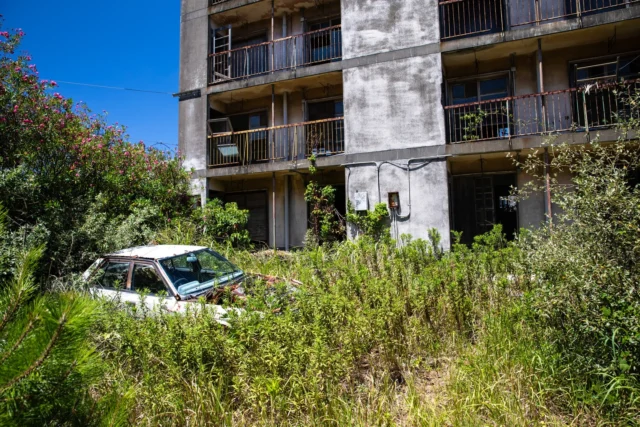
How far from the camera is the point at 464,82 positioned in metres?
12.4

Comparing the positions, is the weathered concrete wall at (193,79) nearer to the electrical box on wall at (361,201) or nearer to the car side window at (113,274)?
the electrical box on wall at (361,201)

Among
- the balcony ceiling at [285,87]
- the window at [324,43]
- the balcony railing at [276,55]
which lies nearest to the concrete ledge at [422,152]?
the balcony ceiling at [285,87]

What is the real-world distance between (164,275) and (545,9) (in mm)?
11877

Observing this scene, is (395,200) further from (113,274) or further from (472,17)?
(113,274)

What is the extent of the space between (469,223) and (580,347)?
9306mm

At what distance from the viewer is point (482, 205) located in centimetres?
1227

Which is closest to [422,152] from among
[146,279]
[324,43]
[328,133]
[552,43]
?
[328,133]

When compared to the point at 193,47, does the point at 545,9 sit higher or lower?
lower

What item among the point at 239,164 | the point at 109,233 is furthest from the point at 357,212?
the point at 109,233

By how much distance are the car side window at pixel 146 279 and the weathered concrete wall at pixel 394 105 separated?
771cm

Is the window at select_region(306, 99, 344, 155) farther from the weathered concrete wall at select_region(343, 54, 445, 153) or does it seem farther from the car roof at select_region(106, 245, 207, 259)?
the car roof at select_region(106, 245, 207, 259)

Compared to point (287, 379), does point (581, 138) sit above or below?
above

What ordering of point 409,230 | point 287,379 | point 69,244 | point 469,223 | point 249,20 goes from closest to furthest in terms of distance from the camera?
1. point 287,379
2. point 69,244
3. point 409,230
4. point 469,223
5. point 249,20

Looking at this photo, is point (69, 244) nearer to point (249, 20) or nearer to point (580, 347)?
point (580, 347)
